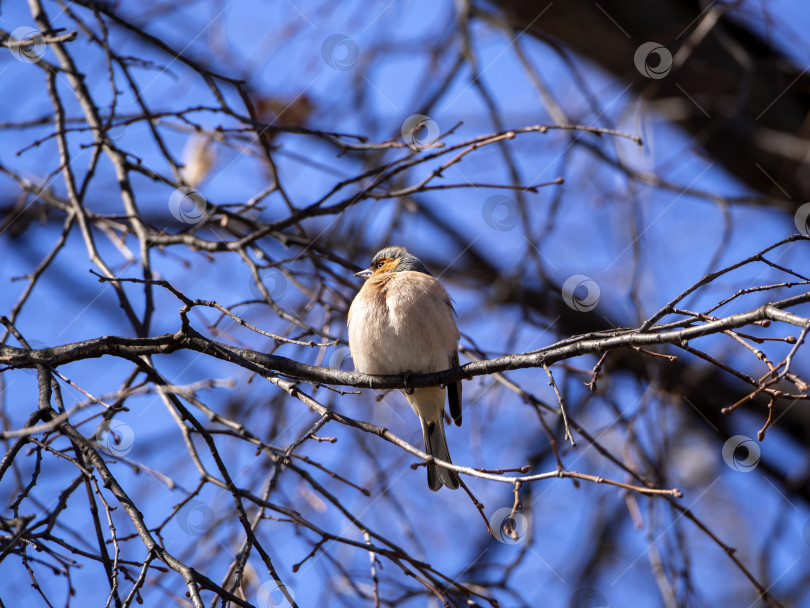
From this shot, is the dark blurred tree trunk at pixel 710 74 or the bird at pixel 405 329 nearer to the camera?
the bird at pixel 405 329

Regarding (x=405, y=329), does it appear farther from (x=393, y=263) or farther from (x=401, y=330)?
(x=393, y=263)

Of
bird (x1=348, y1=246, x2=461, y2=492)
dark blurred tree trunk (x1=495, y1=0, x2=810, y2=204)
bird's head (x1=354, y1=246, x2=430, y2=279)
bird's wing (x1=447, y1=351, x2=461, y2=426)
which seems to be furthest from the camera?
dark blurred tree trunk (x1=495, y1=0, x2=810, y2=204)

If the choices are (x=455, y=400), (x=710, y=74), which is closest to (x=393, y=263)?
(x=455, y=400)

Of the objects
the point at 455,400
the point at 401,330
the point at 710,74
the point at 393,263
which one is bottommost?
the point at 401,330

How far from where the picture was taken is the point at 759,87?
615 cm

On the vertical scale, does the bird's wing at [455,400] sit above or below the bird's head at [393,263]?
below

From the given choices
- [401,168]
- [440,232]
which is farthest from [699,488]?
[401,168]

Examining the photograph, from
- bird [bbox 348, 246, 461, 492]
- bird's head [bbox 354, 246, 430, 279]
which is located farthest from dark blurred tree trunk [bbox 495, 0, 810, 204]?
bird [bbox 348, 246, 461, 492]

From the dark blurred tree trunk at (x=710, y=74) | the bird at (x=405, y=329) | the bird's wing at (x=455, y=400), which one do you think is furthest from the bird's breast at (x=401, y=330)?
the dark blurred tree trunk at (x=710, y=74)

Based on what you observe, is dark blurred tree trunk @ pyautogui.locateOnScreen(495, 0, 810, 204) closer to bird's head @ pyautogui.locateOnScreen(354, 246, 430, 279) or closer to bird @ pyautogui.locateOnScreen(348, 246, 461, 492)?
bird's head @ pyautogui.locateOnScreen(354, 246, 430, 279)

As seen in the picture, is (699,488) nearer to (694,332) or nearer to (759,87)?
(759,87)

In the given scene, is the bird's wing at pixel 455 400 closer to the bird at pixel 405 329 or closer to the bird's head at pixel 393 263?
the bird at pixel 405 329

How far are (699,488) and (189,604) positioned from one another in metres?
6.39

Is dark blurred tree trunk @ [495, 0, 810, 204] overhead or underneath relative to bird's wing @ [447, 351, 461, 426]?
overhead
